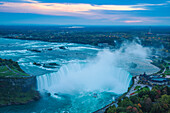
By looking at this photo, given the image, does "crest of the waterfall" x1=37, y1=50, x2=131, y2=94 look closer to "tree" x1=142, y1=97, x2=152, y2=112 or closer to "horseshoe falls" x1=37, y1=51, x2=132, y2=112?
"horseshoe falls" x1=37, y1=51, x2=132, y2=112

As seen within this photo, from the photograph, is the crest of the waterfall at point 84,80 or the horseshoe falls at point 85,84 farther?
the crest of the waterfall at point 84,80

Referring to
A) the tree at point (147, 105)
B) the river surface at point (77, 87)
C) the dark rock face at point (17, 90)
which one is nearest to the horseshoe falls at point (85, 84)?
the river surface at point (77, 87)

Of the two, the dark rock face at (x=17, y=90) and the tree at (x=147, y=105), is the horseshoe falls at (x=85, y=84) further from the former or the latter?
the tree at (x=147, y=105)

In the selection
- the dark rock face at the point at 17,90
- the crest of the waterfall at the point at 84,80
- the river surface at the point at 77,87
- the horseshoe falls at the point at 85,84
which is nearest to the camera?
the river surface at the point at 77,87

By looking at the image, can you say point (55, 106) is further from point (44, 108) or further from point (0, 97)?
point (0, 97)

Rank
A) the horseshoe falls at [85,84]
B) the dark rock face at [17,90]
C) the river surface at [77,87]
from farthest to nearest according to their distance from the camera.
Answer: the horseshoe falls at [85,84] → the dark rock face at [17,90] → the river surface at [77,87]

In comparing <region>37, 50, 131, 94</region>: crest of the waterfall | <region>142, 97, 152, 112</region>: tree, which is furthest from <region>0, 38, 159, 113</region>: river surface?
<region>142, 97, 152, 112</region>: tree

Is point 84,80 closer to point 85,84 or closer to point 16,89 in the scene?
point 85,84

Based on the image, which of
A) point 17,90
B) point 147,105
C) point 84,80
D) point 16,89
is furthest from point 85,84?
point 147,105

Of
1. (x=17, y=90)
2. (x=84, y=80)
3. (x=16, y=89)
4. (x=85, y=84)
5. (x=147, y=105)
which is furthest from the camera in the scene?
(x=84, y=80)
